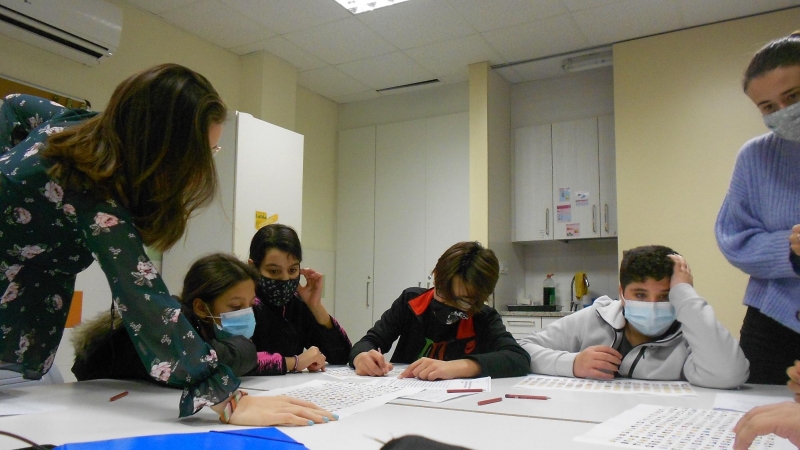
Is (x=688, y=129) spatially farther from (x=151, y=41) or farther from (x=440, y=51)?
(x=151, y=41)

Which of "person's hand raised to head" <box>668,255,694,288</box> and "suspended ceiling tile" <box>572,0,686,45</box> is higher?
"suspended ceiling tile" <box>572,0,686,45</box>

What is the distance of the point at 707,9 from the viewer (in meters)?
3.60

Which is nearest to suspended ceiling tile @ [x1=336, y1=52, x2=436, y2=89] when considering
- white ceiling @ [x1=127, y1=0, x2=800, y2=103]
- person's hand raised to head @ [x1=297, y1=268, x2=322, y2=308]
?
white ceiling @ [x1=127, y1=0, x2=800, y2=103]

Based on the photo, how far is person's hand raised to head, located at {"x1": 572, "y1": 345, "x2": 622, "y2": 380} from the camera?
1.66 m

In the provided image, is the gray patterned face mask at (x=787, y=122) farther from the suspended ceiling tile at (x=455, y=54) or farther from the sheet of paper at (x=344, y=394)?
the suspended ceiling tile at (x=455, y=54)

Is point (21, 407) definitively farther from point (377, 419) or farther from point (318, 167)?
point (318, 167)

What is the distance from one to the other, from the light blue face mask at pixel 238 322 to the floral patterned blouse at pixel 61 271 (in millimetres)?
487

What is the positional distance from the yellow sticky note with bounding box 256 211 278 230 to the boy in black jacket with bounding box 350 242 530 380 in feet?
5.57

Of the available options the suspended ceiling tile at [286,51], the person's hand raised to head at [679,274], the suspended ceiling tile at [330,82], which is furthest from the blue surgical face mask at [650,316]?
the suspended ceiling tile at [330,82]

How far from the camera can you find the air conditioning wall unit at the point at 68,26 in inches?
110

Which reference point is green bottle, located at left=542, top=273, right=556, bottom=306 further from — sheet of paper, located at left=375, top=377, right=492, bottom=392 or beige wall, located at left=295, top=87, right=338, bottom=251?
sheet of paper, located at left=375, top=377, right=492, bottom=392

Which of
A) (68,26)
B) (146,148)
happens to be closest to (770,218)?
(146,148)

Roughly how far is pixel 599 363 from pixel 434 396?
1.94ft

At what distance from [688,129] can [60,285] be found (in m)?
3.72
